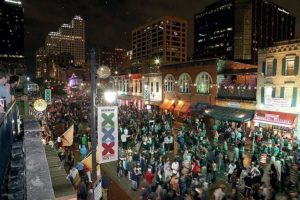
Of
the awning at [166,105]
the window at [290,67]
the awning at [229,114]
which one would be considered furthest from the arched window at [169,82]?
the window at [290,67]

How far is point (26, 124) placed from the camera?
7527mm

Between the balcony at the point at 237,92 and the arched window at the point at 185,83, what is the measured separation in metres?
5.87

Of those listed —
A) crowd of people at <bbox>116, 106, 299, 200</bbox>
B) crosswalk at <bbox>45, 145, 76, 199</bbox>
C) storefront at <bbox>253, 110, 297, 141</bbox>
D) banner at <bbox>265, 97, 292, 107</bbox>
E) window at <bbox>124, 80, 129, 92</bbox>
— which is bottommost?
crowd of people at <bbox>116, 106, 299, 200</bbox>

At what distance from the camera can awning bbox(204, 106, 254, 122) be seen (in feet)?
86.8

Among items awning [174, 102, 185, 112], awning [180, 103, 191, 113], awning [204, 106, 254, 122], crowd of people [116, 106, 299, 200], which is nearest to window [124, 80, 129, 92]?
awning [174, 102, 185, 112]

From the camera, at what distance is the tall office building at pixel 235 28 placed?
11546 centimetres

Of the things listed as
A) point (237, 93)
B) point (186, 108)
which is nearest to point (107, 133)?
point (237, 93)

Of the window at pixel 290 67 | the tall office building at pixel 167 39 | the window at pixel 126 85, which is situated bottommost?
the window at pixel 126 85

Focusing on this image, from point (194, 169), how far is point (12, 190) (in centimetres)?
1038

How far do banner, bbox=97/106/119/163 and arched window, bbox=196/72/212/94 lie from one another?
2500cm

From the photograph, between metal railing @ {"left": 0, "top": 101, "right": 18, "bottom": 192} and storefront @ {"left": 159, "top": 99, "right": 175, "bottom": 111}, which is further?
storefront @ {"left": 159, "top": 99, "right": 175, "bottom": 111}

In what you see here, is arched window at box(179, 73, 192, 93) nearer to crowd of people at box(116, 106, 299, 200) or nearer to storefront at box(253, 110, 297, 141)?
storefront at box(253, 110, 297, 141)

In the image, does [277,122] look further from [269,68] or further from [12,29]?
[12,29]

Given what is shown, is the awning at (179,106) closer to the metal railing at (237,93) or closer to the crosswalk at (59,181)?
the metal railing at (237,93)
